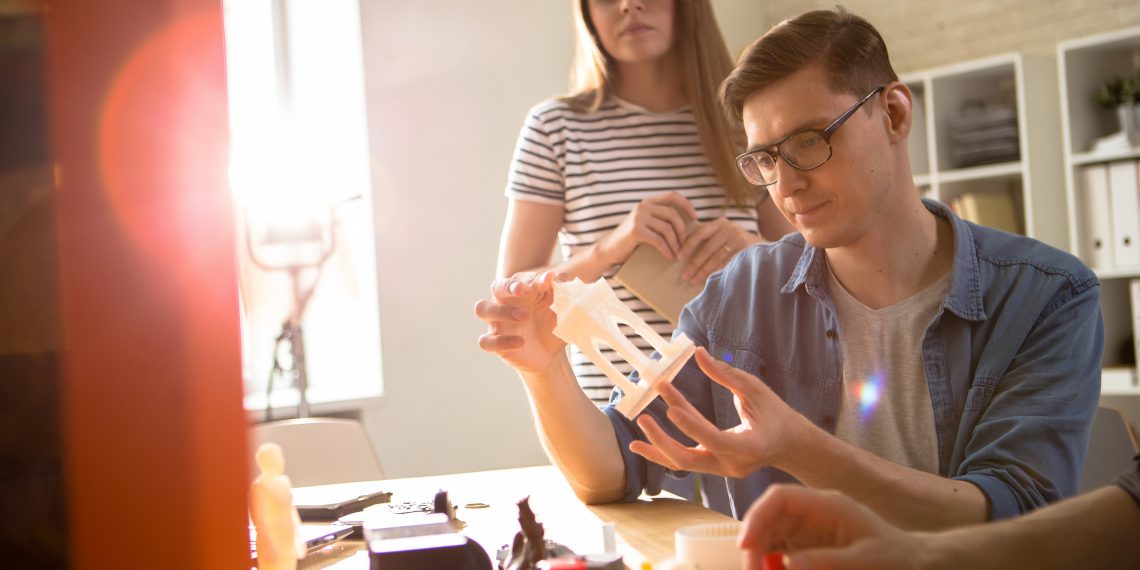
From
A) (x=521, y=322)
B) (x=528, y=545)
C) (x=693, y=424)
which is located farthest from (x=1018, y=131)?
(x=528, y=545)

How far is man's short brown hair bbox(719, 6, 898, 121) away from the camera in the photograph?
1580 mm

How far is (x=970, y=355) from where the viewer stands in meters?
1.55

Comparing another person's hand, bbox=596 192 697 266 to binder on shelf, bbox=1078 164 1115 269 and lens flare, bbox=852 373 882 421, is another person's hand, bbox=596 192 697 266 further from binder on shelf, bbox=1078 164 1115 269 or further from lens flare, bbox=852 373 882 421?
binder on shelf, bbox=1078 164 1115 269

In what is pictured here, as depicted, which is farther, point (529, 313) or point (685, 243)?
point (685, 243)

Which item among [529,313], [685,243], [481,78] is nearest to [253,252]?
[481,78]

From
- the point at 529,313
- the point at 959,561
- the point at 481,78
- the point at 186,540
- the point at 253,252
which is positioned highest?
the point at 481,78

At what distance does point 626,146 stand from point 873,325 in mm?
892

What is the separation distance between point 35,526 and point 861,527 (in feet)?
2.12

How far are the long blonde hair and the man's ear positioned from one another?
0.68 metres

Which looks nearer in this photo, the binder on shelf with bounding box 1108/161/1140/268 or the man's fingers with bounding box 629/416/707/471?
the man's fingers with bounding box 629/416/707/471

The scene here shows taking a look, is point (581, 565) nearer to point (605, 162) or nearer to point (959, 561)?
point (959, 561)

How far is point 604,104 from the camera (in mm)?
2404

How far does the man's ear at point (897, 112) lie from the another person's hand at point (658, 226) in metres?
0.53

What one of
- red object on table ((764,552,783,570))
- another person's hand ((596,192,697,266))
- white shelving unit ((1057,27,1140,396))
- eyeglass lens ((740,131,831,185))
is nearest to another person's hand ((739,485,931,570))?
red object on table ((764,552,783,570))
